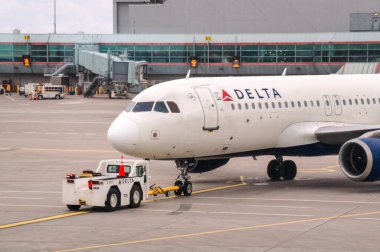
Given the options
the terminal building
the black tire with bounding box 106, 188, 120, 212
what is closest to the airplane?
the black tire with bounding box 106, 188, 120, 212

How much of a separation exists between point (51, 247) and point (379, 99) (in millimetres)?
23753

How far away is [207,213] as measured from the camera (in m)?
34.0

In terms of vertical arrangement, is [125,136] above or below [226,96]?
below

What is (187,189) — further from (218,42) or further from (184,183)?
(218,42)

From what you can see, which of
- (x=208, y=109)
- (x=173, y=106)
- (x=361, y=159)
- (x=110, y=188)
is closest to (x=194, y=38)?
(x=361, y=159)

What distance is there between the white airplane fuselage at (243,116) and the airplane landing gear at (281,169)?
1871 mm

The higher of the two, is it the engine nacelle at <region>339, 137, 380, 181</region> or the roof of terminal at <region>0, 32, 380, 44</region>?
the roof of terminal at <region>0, 32, 380, 44</region>

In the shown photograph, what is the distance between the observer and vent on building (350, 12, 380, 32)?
481 ft

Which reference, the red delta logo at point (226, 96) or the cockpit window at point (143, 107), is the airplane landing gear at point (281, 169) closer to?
the red delta logo at point (226, 96)

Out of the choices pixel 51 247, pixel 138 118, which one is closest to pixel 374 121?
pixel 138 118

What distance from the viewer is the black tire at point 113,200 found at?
3447 cm

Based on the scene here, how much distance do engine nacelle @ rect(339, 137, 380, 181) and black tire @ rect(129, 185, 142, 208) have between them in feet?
28.9

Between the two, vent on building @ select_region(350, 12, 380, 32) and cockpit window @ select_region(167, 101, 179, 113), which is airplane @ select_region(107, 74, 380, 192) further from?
vent on building @ select_region(350, 12, 380, 32)

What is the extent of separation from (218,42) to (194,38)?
4021 millimetres
